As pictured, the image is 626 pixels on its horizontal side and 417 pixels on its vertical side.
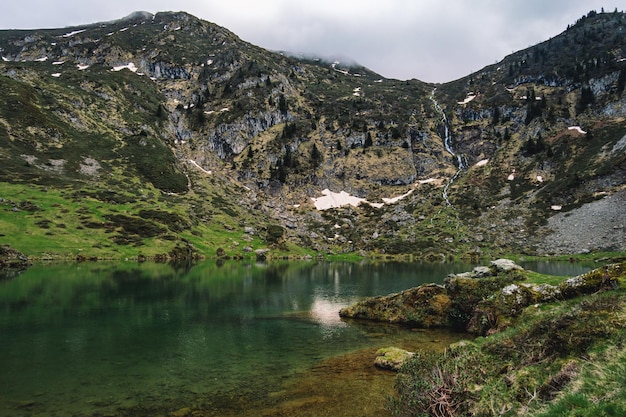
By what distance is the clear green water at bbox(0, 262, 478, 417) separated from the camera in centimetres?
1881

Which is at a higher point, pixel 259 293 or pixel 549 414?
pixel 549 414

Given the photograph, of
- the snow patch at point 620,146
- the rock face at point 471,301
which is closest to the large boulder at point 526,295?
the rock face at point 471,301

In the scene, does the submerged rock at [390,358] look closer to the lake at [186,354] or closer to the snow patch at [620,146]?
the lake at [186,354]

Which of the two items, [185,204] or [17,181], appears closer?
[17,181]

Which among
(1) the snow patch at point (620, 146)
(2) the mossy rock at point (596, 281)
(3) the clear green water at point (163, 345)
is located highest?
(1) the snow patch at point (620, 146)

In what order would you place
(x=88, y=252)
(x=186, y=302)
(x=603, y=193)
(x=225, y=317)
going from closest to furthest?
(x=225, y=317), (x=186, y=302), (x=88, y=252), (x=603, y=193)

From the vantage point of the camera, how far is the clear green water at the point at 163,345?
741 inches

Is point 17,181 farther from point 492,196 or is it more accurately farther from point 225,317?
point 492,196

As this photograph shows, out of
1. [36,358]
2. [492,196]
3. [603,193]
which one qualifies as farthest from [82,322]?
[492,196]

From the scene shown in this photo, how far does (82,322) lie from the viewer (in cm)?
3619

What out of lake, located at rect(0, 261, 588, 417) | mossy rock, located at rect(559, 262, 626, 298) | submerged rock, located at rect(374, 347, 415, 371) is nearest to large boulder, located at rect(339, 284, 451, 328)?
lake, located at rect(0, 261, 588, 417)

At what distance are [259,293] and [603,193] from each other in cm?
15484

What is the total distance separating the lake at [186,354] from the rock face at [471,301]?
8.50 feet

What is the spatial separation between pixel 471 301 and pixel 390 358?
15.2 metres
